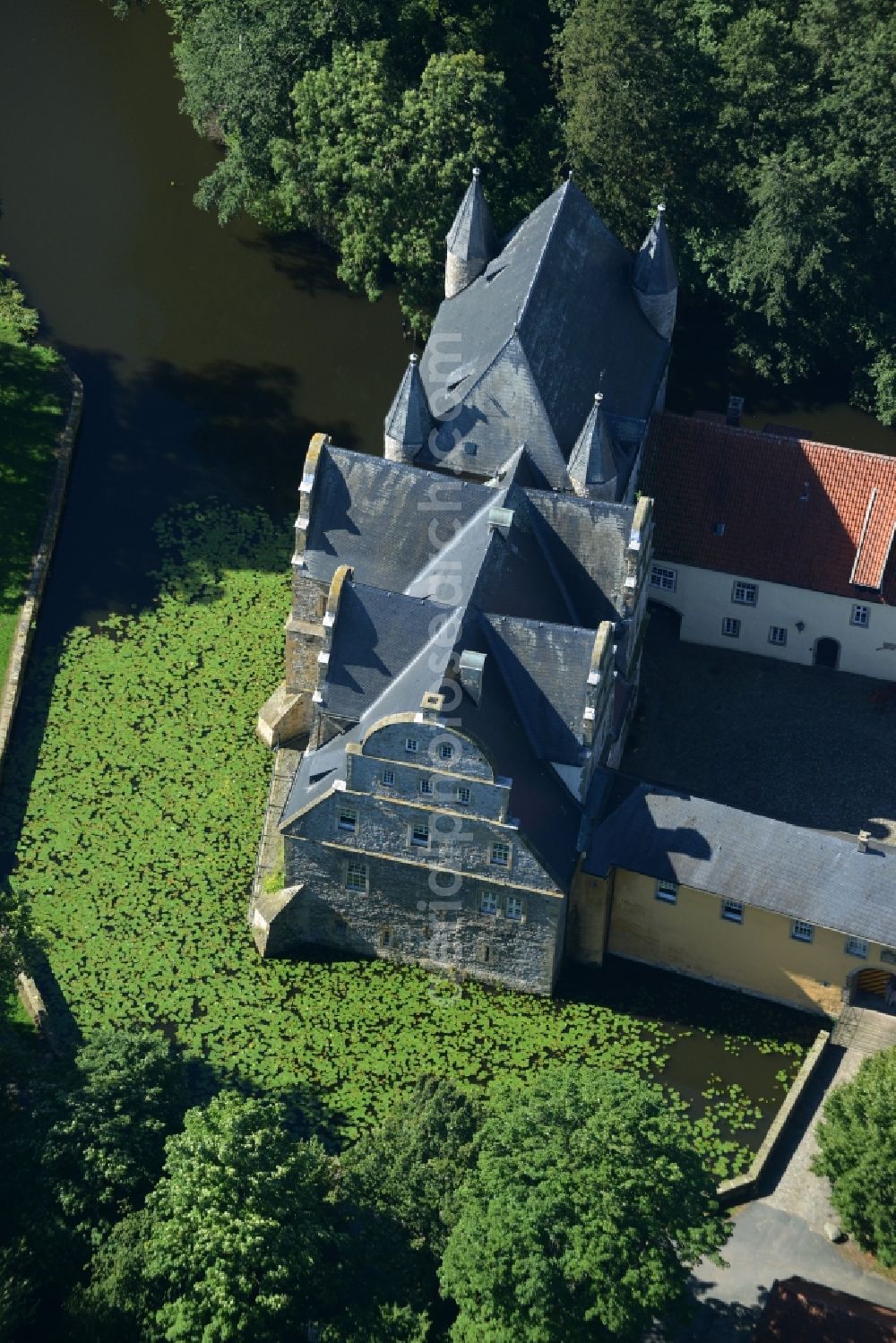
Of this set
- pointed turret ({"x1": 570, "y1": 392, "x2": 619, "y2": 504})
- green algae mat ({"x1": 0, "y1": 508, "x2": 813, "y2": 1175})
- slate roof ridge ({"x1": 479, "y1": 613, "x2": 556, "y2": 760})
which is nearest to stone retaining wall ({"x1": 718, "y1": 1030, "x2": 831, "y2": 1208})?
green algae mat ({"x1": 0, "y1": 508, "x2": 813, "y2": 1175})

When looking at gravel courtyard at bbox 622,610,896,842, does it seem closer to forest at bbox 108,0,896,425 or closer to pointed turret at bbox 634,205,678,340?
pointed turret at bbox 634,205,678,340

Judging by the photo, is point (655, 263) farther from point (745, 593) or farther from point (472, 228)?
point (745, 593)

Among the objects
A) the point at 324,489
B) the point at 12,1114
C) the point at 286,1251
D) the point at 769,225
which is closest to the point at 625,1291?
the point at 286,1251

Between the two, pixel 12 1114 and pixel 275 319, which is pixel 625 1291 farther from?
pixel 275 319

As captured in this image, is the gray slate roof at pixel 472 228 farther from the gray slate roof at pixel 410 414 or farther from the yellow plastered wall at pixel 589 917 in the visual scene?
the yellow plastered wall at pixel 589 917

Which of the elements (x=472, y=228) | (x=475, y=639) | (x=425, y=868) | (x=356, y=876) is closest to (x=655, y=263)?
(x=472, y=228)

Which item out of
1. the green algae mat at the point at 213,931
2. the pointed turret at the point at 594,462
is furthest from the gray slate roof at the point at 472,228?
the green algae mat at the point at 213,931
